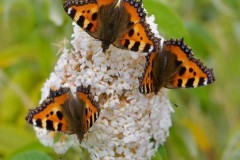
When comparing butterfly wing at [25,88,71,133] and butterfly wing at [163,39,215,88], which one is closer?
butterfly wing at [25,88,71,133]

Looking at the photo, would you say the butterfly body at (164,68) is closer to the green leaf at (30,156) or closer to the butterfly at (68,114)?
the butterfly at (68,114)

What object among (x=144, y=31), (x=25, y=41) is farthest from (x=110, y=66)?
(x=25, y=41)

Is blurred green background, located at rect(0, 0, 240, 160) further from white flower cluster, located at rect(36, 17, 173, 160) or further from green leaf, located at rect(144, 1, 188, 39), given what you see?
white flower cluster, located at rect(36, 17, 173, 160)

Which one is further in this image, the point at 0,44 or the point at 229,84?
the point at 0,44

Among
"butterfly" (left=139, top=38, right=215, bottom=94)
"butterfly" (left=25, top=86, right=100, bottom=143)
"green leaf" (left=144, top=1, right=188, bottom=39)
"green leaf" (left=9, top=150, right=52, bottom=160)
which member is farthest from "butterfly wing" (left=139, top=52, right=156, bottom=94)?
"green leaf" (left=9, top=150, right=52, bottom=160)

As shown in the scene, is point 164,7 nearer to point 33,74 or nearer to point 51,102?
point 51,102
